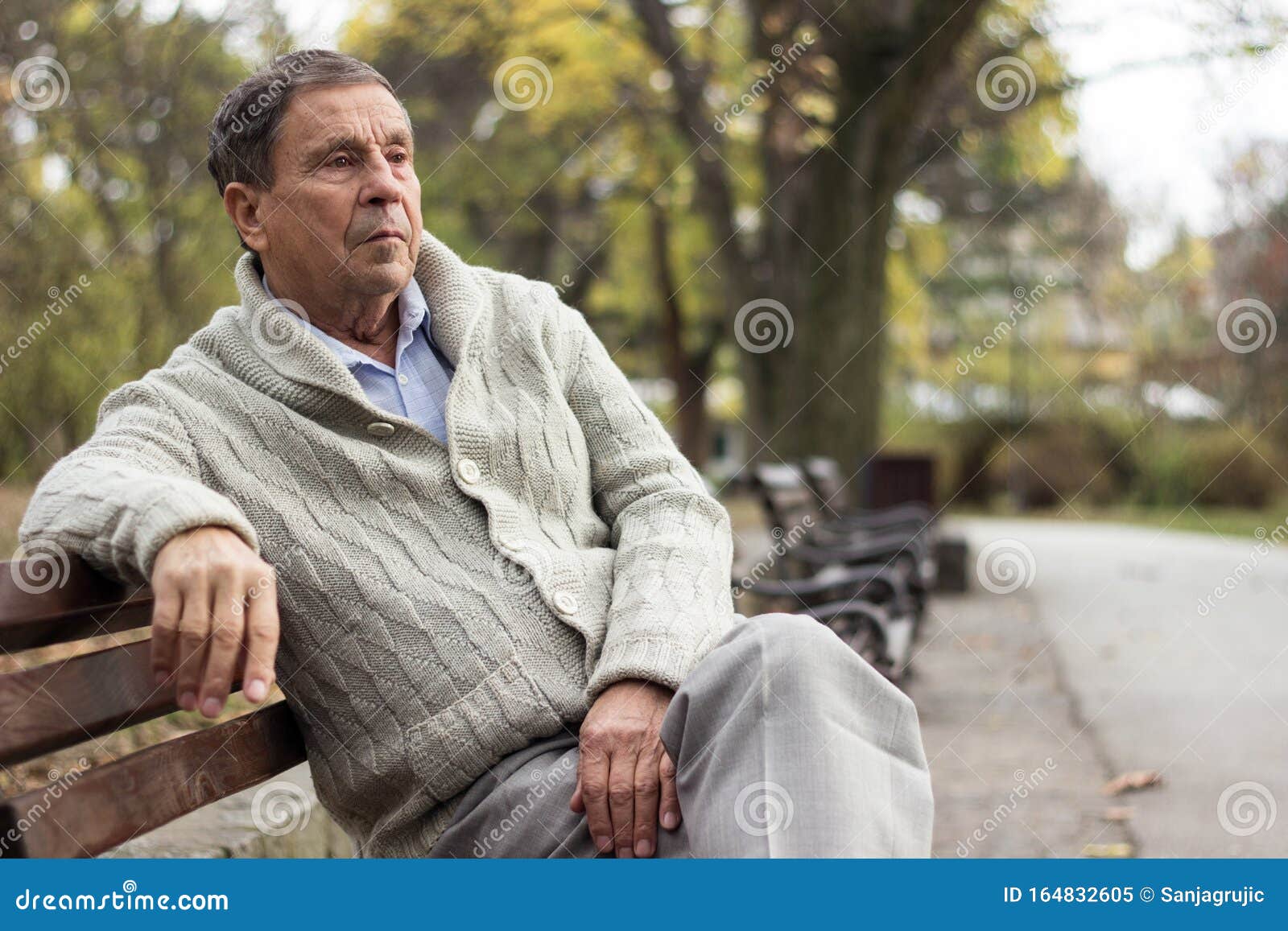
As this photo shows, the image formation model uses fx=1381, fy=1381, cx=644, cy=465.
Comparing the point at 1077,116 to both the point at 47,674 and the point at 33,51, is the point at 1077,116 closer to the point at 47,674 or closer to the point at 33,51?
the point at 33,51

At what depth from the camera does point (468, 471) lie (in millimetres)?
2184

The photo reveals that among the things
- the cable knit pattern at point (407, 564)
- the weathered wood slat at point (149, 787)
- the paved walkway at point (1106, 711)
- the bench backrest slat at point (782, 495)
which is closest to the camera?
the weathered wood slat at point (149, 787)

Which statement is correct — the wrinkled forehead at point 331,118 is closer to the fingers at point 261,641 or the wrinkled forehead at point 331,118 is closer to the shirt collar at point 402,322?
the shirt collar at point 402,322

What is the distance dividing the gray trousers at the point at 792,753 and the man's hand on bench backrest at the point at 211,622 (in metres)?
0.56

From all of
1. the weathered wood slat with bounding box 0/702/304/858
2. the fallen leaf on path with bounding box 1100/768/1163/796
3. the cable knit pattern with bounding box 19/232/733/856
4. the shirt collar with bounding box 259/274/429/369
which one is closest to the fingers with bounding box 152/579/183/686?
the weathered wood slat with bounding box 0/702/304/858

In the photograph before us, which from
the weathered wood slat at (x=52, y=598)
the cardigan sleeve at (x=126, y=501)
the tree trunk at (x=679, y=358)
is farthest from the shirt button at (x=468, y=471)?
the tree trunk at (x=679, y=358)

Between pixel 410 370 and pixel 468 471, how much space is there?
272 mm

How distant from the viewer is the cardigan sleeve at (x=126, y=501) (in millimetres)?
1663

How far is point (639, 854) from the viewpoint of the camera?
189 cm

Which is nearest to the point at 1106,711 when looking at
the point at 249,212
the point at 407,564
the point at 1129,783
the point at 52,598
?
the point at 1129,783

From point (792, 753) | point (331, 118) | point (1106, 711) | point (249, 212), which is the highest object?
point (331, 118)

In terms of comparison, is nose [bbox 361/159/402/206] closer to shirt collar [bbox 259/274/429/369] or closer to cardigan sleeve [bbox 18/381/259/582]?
shirt collar [bbox 259/274/429/369]

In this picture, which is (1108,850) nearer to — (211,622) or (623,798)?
(623,798)

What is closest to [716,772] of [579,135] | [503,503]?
[503,503]
